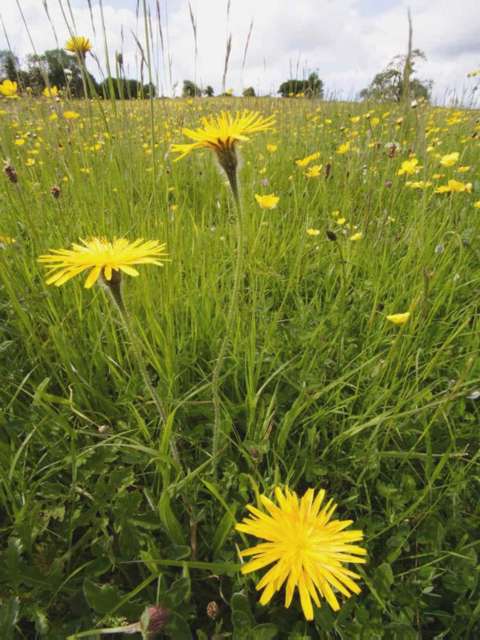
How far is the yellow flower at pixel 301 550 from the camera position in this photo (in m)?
0.54

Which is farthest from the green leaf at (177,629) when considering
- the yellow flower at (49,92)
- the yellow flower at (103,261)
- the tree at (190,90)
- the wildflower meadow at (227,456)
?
the tree at (190,90)

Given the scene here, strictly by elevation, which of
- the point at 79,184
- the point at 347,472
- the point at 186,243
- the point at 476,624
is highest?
the point at 79,184

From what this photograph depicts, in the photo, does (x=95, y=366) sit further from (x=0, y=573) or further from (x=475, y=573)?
(x=475, y=573)

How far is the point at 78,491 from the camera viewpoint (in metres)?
0.83

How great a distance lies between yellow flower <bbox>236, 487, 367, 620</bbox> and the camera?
1.78ft

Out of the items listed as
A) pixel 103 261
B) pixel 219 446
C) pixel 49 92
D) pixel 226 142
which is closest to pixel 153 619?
pixel 219 446

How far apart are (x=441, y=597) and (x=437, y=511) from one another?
0.51 feet

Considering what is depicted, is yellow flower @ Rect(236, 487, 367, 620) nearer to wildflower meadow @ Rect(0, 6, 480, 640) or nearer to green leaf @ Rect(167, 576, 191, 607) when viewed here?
wildflower meadow @ Rect(0, 6, 480, 640)

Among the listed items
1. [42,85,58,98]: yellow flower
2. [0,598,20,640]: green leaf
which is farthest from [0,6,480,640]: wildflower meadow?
[42,85,58,98]: yellow flower

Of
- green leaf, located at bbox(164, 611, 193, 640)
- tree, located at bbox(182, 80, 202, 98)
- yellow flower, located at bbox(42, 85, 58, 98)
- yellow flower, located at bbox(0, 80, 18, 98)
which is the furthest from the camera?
yellow flower, located at bbox(0, 80, 18, 98)

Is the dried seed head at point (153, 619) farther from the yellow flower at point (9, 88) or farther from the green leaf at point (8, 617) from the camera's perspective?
the yellow flower at point (9, 88)

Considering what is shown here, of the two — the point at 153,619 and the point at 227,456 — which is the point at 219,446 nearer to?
the point at 227,456

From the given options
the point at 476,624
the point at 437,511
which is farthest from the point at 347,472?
the point at 476,624

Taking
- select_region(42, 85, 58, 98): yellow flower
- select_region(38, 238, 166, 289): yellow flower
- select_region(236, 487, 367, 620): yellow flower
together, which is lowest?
select_region(236, 487, 367, 620): yellow flower
